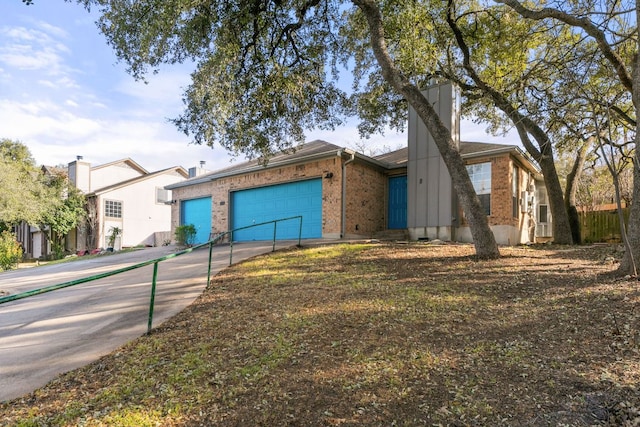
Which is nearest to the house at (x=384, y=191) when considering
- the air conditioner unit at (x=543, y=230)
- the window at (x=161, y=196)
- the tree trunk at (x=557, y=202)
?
the tree trunk at (x=557, y=202)

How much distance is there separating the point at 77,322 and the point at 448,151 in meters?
7.43

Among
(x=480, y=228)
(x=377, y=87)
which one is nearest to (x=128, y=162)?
(x=377, y=87)

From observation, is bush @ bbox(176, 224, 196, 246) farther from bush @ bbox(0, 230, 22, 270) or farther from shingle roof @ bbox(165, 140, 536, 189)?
bush @ bbox(0, 230, 22, 270)

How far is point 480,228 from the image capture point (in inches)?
314

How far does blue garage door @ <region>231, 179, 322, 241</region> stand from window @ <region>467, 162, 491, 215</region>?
18.4ft

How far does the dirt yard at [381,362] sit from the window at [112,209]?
70.9 feet

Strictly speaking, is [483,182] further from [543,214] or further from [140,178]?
[140,178]

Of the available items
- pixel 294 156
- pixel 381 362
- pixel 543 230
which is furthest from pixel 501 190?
pixel 381 362

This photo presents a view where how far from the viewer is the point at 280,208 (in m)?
15.2

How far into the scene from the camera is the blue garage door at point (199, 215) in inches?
711

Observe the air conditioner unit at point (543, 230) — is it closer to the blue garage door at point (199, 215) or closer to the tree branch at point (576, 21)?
the tree branch at point (576, 21)

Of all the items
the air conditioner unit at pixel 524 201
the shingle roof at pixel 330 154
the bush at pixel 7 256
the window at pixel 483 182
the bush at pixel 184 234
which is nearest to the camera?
the shingle roof at pixel 330 154

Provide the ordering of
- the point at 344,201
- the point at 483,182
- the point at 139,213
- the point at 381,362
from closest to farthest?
1. the point at 381,362
2. the point at 344,201
3. the point at 483,182
4. the point at 139,213

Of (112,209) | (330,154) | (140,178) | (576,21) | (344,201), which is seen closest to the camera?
(576,21)
